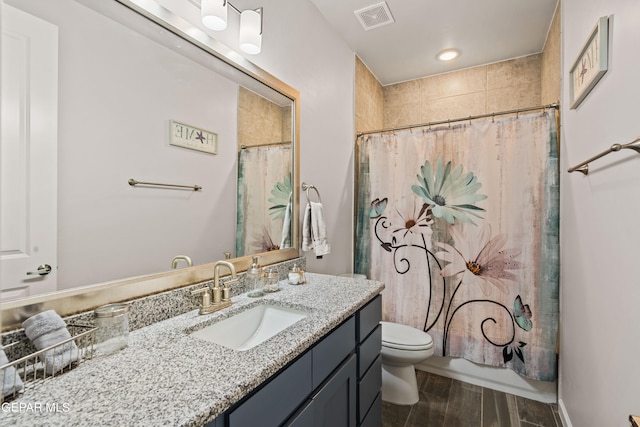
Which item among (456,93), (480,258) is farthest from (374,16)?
(480,258)

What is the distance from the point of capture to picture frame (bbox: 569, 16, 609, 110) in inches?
42.6

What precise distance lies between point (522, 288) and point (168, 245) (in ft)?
6.81

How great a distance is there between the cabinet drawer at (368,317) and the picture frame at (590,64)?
1.26 meters

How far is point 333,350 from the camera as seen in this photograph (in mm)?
1067

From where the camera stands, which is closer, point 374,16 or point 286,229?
point 286,229

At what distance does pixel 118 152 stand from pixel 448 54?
265 cm

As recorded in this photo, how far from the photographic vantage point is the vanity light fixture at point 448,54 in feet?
8.34

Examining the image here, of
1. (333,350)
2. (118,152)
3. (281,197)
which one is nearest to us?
(118,152)

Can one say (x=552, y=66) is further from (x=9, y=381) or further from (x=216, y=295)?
(x=9, y=381)

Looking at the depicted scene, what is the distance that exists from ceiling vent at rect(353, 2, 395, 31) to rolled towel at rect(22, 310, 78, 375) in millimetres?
2285

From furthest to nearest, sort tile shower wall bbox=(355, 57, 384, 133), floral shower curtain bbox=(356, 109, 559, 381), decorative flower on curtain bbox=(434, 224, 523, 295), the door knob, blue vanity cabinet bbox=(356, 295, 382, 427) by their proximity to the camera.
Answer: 1. tile shower wall bbox=(355, 57, 384, 133)
2. decorative flower on curtain bbox=(434, 224, 523, 295)
3. floral shower curtain bbox=(356, 109, 559, 381)
4. blue vanity cabinet bbox=(356, 295, 382, 427)
5. the door knob

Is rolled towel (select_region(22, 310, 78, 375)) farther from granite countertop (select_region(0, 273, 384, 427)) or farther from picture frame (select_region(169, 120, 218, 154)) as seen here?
picture frame (select_region(169, 120, 218, 154))

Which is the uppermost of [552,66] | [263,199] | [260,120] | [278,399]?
[552,66]

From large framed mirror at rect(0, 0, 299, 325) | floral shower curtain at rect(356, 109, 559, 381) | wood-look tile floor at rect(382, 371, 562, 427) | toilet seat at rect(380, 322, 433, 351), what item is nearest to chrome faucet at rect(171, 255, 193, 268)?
large framed mirror at rect(0, 0, 299, 325)
